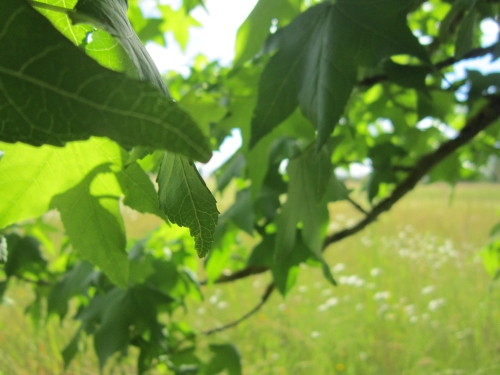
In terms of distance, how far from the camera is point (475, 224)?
144 cm

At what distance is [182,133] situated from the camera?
13cm

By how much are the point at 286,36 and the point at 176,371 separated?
21.6 inches

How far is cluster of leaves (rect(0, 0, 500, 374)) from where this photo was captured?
14 centimetres

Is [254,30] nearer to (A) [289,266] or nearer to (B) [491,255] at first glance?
(A) [289,266]

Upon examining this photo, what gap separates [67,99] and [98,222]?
195 mm

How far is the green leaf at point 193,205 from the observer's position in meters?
0.18

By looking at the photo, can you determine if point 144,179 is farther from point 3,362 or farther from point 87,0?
point 3,362

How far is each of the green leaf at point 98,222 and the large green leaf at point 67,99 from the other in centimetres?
15

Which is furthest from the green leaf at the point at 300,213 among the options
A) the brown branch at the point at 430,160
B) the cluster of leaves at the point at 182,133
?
the brown branch at the point at 430,160

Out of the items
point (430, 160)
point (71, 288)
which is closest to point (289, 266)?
point (430, 160)

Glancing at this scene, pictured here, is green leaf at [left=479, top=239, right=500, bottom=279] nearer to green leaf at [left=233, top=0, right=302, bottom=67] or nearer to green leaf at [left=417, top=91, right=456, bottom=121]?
green leaf at [left=417, top=91, right=456, bottom=121]

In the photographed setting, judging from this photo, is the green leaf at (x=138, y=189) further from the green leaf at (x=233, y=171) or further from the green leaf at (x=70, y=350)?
the green leaf at (x=70, y=350)

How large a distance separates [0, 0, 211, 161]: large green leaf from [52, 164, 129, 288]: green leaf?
6.1 inches

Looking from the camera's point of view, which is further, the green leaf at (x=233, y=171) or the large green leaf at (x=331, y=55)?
the green leaf at (x=233, y=171)
